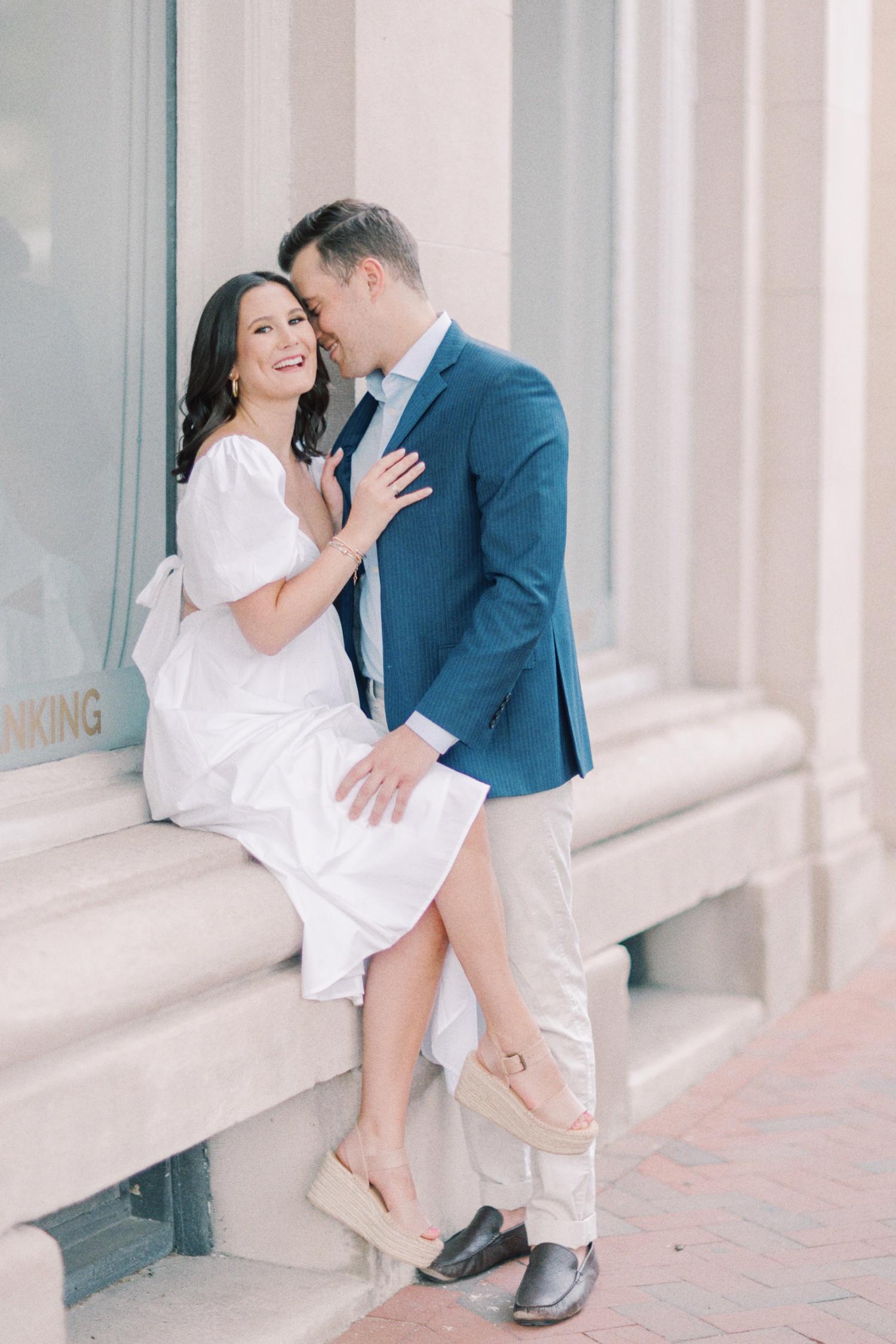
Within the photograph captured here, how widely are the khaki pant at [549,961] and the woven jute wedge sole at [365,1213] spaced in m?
0.26

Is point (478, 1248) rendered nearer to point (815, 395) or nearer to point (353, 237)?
point (353, 237)

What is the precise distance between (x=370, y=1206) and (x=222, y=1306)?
0.33 m

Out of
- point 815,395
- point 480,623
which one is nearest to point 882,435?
point 815,395

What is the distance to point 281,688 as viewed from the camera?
3.10 meters

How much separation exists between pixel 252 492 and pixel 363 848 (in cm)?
66

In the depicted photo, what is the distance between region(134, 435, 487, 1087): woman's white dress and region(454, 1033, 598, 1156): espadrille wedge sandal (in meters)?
0.30

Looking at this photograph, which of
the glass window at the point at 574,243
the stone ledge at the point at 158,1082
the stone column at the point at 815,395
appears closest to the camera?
the stone ledge at the point at 158,1082

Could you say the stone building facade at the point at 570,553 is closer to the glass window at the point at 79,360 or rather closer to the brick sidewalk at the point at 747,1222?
the glass window at the point at 79,360

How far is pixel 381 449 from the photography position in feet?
10.5

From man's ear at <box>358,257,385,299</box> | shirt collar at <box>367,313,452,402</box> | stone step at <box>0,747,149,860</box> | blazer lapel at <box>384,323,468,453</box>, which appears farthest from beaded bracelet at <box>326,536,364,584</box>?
stone step at <box>0,747,149,860</box>

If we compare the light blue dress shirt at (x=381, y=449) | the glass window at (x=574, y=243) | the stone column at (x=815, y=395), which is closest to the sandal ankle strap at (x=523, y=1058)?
the light blue dress shirt at (x=381, y=449)

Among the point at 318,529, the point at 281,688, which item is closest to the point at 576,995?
the point at 281,688

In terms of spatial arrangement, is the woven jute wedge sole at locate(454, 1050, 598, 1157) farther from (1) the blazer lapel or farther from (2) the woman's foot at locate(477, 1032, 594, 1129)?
(1) the blazer lapel

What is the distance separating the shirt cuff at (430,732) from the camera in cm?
299
